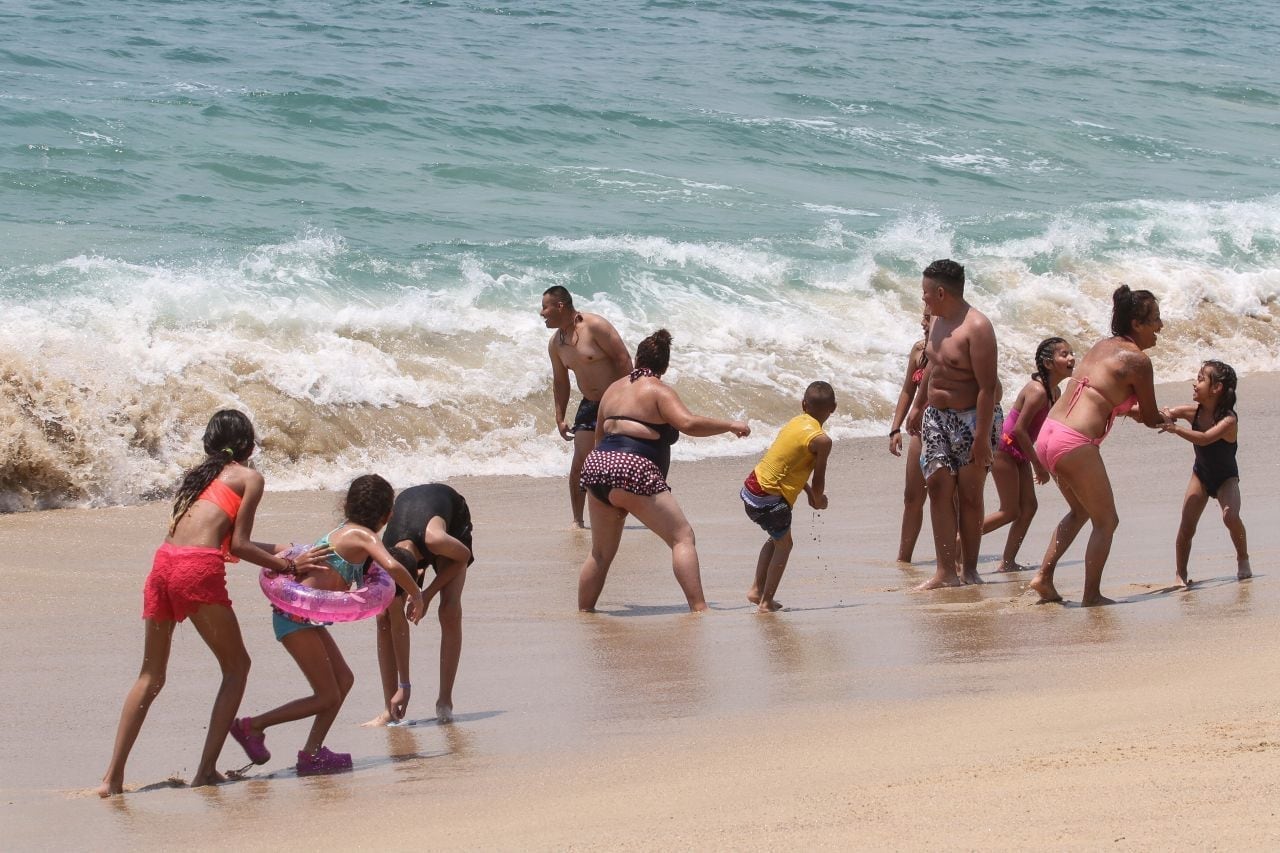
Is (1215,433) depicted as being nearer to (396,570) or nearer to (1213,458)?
(1213,458)

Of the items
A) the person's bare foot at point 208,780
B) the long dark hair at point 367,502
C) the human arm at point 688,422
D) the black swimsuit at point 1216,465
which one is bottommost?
the person's bare foot at point 208,780

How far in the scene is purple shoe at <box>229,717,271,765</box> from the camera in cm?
526

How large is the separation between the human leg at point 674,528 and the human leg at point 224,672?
2535 mm

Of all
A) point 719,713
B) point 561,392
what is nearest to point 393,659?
point 719,713

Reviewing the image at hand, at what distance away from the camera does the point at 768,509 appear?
7574 millimetres

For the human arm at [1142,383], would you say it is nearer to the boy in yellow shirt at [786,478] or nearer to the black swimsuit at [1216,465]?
the black swimsuit at [1216,465]

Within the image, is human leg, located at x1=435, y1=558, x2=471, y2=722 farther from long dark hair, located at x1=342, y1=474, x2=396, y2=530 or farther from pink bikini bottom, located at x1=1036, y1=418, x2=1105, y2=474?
pink bikini bottom, located at x1=1036, y1=418, x2=1105, y2=474

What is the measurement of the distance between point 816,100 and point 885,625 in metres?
21.0

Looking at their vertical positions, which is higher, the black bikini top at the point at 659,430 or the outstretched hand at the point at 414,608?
the black bikini top at the point at 659,430

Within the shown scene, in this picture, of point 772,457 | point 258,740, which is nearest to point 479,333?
point 772,457

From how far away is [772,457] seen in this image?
7.60 meters

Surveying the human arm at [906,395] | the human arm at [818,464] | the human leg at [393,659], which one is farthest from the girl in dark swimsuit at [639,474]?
the human leg at [393,659]

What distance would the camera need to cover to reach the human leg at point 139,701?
4.92 m

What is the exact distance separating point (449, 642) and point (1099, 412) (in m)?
3.06
